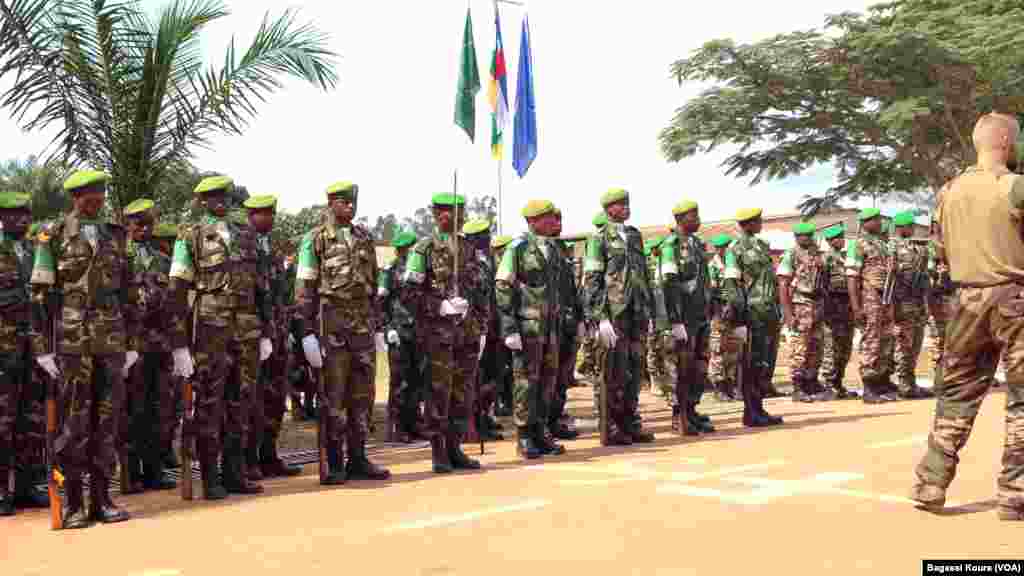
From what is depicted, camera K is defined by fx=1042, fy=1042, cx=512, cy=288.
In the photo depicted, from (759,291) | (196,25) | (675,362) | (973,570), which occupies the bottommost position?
(973,570)

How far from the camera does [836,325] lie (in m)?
13.7

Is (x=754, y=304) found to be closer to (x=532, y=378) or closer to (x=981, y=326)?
(x=532, y=378)

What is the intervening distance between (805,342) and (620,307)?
14.8ft

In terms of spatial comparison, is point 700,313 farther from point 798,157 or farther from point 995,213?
point 798,157

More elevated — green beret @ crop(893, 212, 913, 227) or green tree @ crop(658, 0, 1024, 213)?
green tree @ crop(658, 0, 1024, 213)

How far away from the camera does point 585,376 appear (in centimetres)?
1781

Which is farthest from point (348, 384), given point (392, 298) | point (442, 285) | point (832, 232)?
point (832, 232)

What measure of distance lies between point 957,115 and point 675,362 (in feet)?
51.9

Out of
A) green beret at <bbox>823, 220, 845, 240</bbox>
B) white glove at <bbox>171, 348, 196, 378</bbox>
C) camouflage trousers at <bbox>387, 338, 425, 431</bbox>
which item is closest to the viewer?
white glove at <bbox>171, 348, 196, 378</bbox>

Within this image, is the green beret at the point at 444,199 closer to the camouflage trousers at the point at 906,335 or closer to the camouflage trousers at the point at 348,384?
the camouflage trousers at the point at 348,384

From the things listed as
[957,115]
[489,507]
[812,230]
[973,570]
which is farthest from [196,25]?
[957,115]

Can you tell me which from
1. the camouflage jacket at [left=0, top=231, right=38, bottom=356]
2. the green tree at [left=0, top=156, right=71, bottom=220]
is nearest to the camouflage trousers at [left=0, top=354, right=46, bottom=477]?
the camouflage jacket at [left=0, top=231, right=38, bottom=356]

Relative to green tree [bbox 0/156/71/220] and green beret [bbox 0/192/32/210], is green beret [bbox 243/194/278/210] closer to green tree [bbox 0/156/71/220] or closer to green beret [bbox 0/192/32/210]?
green beret [bbox 0/192/32/210]

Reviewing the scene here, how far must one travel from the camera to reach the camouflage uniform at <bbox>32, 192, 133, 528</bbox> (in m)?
6.77
